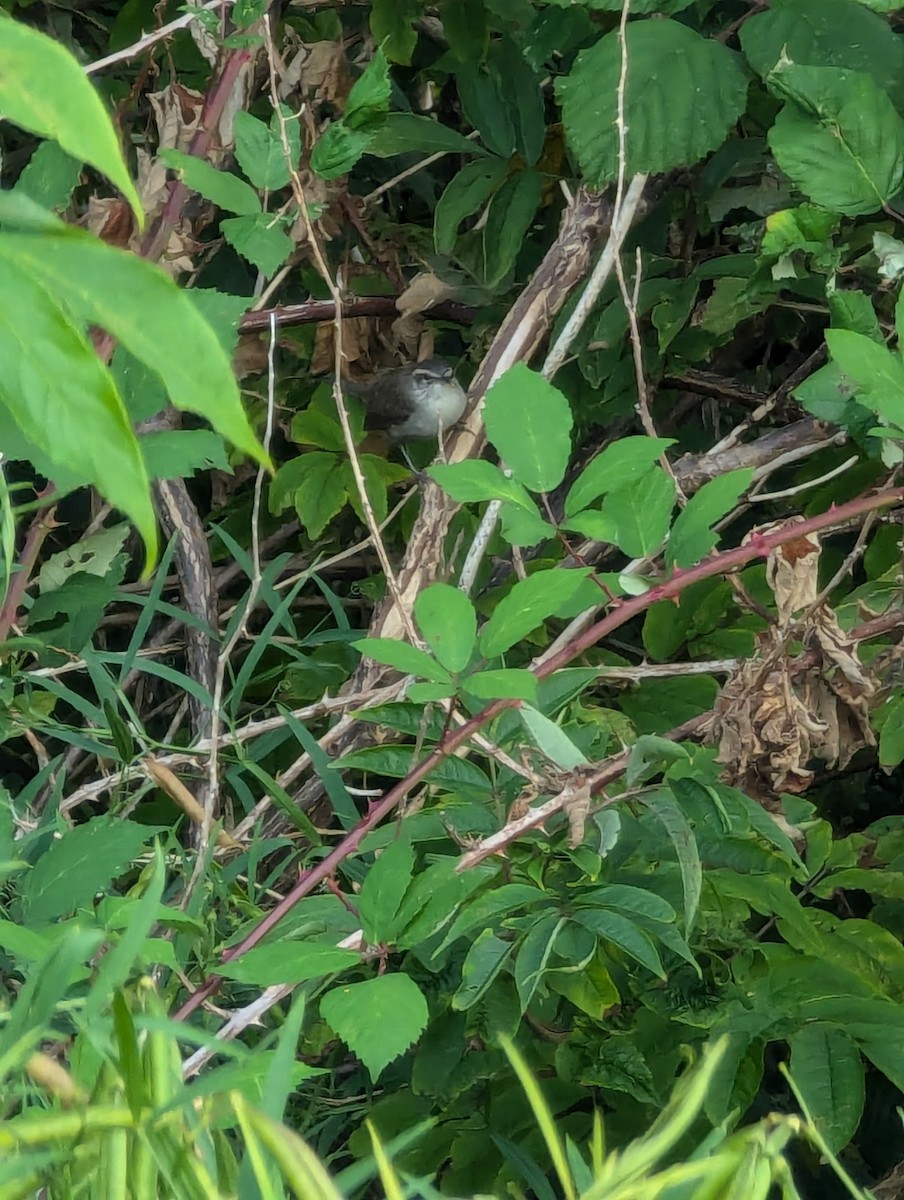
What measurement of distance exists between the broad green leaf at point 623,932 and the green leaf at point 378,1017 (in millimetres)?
140

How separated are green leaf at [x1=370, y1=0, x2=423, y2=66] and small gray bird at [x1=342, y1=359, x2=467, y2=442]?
493 millimetres

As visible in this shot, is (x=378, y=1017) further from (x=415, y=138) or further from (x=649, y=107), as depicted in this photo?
(x=415, y=138)

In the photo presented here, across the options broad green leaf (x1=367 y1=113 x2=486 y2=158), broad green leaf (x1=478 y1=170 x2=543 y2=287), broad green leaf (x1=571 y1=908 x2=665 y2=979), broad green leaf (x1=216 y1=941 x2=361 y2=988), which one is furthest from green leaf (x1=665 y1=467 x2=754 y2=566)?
broad green leaf (x1=367 y1=113 x2=486 y2=158)

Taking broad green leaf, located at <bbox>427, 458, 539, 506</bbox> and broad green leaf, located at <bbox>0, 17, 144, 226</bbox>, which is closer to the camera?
broad green leaf, located at <bbox>0, 17, 144, 226</bbox>

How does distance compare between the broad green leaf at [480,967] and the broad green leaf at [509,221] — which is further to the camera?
the broad green leaf at [509,221]

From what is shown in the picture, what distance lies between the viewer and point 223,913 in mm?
1014

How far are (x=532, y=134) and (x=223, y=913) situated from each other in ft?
3.55

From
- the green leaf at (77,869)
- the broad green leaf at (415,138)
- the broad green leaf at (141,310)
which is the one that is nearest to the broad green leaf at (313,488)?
the broad green leaf at (415,138)

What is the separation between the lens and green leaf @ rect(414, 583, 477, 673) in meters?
0.72

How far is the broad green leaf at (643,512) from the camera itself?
78 cm

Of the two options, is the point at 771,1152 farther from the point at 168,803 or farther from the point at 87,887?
the point at 168,803

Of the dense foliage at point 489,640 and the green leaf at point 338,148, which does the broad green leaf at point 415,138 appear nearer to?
the dense foliage at point 489,640

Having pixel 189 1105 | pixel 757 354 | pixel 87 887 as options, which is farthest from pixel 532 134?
pixel 189 1105

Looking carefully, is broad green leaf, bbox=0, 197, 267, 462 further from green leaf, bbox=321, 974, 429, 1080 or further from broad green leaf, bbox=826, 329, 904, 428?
broad green leaf, bbox=826, 329, 904, 428
